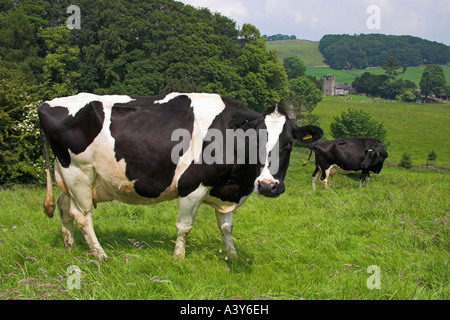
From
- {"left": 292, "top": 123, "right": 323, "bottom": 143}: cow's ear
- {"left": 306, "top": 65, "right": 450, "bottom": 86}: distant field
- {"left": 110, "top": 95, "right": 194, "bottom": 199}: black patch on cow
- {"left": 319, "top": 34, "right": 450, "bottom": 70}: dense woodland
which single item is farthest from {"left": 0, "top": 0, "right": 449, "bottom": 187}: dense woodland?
{"left": 319, "top": 34, "right": 450, "bottom": 70}: dense woodland

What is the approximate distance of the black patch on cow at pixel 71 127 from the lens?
4.74m

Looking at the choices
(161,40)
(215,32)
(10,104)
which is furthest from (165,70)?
(10,104)

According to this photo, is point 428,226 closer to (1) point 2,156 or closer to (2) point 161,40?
(1) point 2,156

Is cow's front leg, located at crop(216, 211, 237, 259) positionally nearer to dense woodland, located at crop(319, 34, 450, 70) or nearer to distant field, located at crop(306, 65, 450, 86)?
distant field, located at crop(306, 65, 450, 86)

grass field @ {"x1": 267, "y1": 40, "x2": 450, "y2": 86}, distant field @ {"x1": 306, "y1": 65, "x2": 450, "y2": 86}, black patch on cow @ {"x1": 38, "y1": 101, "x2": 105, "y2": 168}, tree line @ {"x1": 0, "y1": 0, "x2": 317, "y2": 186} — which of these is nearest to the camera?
black patch on cow @ {"x1": 38, "y1": 101, "x2": 105, "y2": 168}

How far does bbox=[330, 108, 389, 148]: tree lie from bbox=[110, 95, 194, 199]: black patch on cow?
40.1 m

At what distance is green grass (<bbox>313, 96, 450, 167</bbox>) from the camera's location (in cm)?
4666

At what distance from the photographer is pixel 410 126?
196 ft

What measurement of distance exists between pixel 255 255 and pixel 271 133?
1619 mm

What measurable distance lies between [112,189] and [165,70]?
136 ft

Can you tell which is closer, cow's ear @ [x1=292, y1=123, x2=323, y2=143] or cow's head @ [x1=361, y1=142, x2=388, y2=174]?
cow's ear @ [x1=292, y1=123, x2=323, y2=143]

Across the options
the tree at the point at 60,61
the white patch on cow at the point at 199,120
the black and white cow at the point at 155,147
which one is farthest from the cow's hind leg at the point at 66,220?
the tree at the point at 60,61

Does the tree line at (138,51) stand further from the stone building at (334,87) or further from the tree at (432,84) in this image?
the stone building at (334,87)

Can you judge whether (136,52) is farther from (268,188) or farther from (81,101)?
(268,188)
